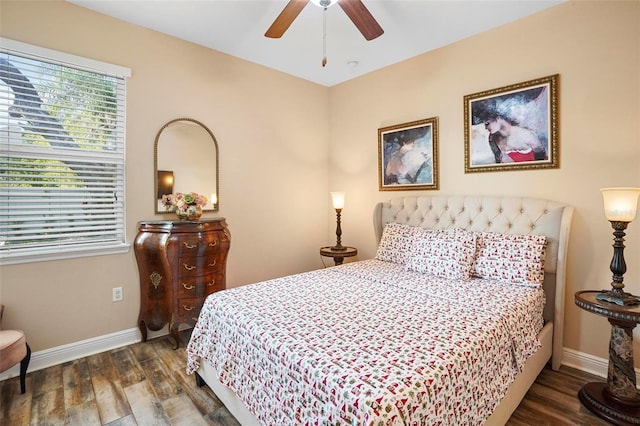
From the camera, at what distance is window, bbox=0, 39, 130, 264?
2.24 metres

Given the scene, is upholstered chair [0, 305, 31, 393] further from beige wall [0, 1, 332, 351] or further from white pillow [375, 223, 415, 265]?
white pillow [375, 223, 415, 265]

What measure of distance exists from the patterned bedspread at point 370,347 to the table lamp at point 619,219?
1.34 feet

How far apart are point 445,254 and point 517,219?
657 millimetres

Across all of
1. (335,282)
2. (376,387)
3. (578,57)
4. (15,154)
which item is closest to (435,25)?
(578,57)

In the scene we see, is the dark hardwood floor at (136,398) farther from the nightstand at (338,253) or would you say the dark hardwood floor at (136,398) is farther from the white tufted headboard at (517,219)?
the nightstand at (338,253)

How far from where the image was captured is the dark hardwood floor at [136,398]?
6.00 ft

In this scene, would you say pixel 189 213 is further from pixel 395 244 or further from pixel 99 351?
pixel 395 244

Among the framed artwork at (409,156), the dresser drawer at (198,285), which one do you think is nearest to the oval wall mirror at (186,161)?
the dresser drawer at (198,285)

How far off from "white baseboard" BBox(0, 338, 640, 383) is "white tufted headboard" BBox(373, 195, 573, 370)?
15 cm

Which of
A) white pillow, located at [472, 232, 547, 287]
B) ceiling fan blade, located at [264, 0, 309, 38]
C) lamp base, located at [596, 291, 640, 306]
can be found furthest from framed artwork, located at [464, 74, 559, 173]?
ceiling fan blade, located at [264, 0, 309, 38]

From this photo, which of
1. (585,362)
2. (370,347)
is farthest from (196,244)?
(585,362)

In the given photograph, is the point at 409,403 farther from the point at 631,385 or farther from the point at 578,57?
the point at 578,57

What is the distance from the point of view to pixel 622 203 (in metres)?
1.88

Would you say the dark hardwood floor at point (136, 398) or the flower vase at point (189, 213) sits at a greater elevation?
the flower vase at point (189, 213)
